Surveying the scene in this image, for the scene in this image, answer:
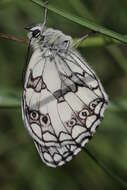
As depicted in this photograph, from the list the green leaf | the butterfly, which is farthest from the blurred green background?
the green leaf

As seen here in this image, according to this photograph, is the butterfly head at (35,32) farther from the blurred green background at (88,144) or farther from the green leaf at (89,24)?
the blurred green background at (88,144)

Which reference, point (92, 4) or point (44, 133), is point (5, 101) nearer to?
point (44, 133)

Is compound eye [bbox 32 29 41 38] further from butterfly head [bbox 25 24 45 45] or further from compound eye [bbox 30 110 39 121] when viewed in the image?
compound eye [bbox 30 110 39 121]

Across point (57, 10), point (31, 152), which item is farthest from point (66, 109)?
point (31, 152)

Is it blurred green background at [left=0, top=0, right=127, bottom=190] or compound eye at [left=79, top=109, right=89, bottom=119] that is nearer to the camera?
compound eye at [left=79, top=109, right=89, bottom=119]

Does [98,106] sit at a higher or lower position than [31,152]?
higher

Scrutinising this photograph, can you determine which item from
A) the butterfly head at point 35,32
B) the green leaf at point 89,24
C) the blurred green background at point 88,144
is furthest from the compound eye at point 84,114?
the blurred green background at point 88,144
